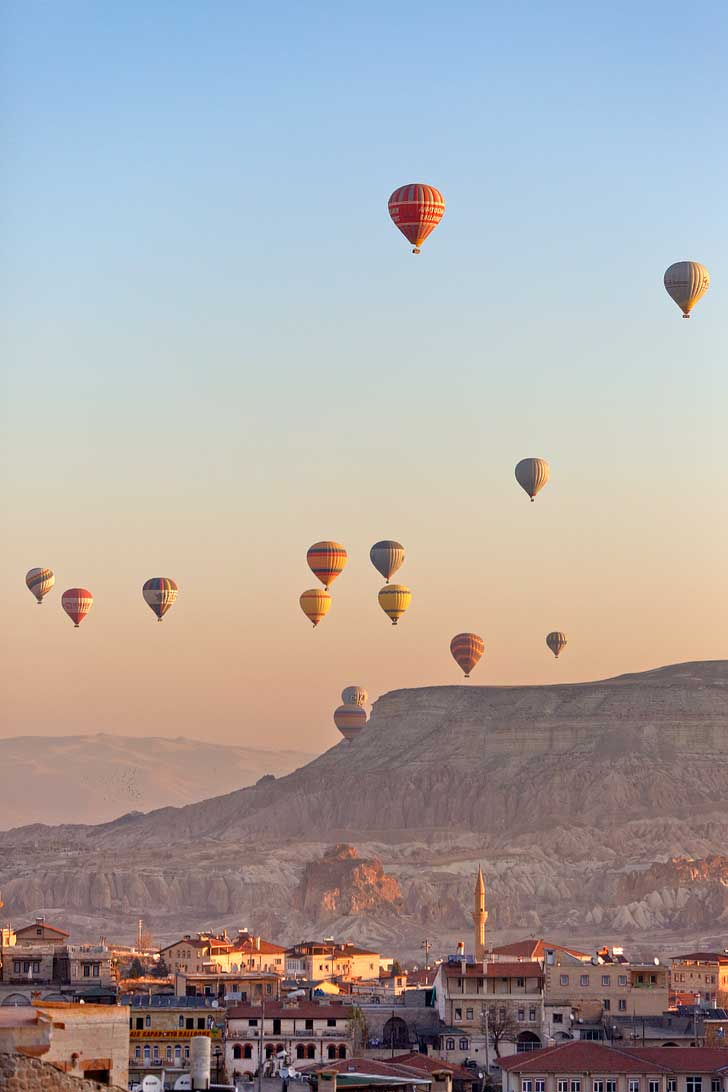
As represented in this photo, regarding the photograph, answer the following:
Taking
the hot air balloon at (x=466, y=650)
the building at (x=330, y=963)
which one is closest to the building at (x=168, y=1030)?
the building at (x=330, y=963)

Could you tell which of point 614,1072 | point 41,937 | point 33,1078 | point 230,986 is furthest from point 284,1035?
point 33,1078

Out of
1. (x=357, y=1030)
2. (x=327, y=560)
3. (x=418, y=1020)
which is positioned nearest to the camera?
(x=357, y=1030)

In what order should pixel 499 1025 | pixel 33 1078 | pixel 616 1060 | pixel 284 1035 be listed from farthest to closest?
pixel 499 1025 → pixel 284 1035 → pixel 616 1060 → pixel 33 1078

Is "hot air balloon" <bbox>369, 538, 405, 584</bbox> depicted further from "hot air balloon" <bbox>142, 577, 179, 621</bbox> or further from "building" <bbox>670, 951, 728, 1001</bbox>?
"building" <bbox>670, 951, 728, 1001</bbox>

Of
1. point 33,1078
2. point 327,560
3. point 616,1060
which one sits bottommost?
point 33,1078

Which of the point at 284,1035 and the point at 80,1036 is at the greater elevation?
the point at 284,1035

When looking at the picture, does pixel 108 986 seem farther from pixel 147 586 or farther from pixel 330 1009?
pixel 147 586

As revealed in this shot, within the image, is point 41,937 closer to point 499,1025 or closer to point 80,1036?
point 499,1025

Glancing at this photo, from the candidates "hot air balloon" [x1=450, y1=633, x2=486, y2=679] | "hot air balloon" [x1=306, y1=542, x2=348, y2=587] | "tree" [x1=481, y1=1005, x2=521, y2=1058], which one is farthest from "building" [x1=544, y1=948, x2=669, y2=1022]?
"hot air balloon" [x1=450, y1=633, x2=486, y2=679]
